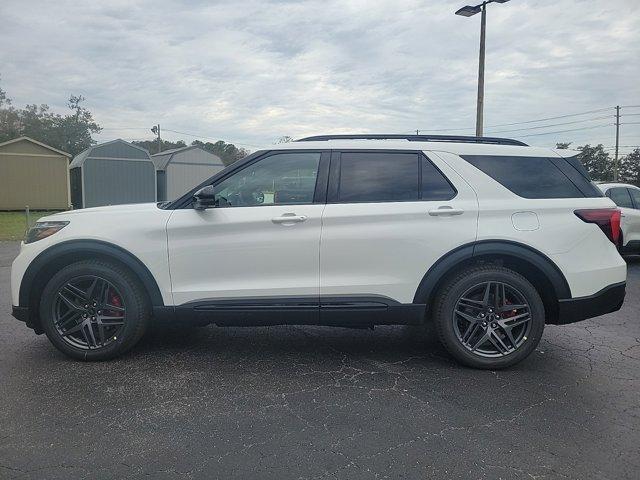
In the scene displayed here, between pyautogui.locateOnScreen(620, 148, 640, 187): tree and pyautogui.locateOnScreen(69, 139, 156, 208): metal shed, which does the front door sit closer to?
pyautogui.locateOnScreen(69, 139, 156, 208): metal shed

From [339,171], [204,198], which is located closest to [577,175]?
[339,171]

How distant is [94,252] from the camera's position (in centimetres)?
391

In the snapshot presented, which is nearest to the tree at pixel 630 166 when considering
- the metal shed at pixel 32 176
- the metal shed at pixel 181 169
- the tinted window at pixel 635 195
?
the metal shed at pixel 181 169

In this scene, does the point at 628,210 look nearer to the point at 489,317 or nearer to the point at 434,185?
the point at 489,317

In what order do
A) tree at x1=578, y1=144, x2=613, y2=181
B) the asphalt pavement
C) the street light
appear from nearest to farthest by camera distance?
the asphalt pavement
the street light
tree at x1=578, y1=144, x2=613, y2=181

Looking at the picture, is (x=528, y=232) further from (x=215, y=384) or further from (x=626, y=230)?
(x=626, y=230)

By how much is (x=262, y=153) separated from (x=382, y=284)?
1457mm

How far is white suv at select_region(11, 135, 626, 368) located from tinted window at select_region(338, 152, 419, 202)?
0.04ft

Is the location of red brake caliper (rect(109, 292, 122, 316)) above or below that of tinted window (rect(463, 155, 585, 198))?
below

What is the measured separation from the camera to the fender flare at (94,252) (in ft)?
12.8

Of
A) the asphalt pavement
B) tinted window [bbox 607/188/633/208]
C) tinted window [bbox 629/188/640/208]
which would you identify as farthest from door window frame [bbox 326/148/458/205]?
tinted window [bbox 629/188/640/208]

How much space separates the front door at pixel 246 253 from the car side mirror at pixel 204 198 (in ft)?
0.16

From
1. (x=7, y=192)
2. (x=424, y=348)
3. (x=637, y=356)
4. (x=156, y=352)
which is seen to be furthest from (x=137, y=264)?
(x=7, y=192)

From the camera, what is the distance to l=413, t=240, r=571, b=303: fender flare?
3.85 meters
